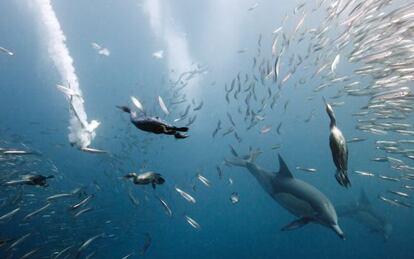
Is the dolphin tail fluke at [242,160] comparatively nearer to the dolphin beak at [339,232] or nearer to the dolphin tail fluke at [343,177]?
the dolphin beak at [339,232]

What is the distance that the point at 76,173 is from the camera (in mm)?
40219

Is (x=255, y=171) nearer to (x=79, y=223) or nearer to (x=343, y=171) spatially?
(x=343, y=171)

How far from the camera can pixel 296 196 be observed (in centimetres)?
1073

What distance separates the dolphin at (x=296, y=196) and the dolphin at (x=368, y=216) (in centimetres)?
1628

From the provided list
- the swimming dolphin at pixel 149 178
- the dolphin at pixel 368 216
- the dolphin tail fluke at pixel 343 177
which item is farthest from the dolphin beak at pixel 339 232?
the dolphin at pixel 368 216

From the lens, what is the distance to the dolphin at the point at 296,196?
29.1 ft

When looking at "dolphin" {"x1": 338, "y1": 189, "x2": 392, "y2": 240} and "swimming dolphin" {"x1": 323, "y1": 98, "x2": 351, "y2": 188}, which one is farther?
"dolphin" {"x1": 338, "y1": 189, "x2": 392, "y2": 240}

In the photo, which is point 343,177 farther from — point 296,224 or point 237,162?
point 237,162

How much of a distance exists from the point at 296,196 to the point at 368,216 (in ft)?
60.3

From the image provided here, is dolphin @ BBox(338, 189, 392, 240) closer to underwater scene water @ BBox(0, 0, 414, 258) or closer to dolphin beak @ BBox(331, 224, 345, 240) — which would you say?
underwater scene water @ BBox(0, 0, 414, 258)

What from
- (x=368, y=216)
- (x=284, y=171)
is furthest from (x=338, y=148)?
(x=368, y=216)

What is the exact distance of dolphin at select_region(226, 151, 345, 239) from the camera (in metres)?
8.86

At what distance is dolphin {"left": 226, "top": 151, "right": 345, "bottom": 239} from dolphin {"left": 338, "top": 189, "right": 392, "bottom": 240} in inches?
641

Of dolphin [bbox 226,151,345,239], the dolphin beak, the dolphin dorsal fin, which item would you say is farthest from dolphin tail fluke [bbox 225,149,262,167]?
the dolphin beak
